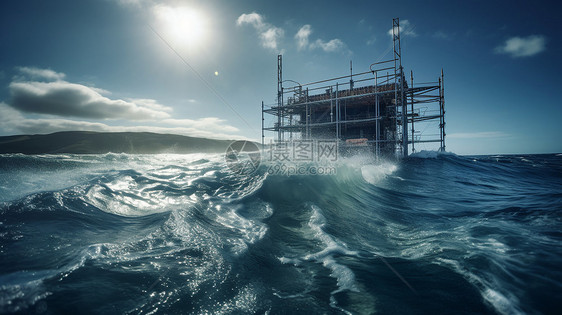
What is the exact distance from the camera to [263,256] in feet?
10.8

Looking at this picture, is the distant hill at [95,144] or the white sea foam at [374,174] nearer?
the white sea foam at [374,174]

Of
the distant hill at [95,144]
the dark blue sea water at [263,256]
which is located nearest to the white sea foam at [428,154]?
the dark blue sea water at [263,256]

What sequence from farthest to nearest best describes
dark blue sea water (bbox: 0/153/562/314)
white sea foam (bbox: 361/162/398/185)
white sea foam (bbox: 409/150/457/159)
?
1. white sea foam (bbox: 409/150/457/159)
2. white sea foam (bbox: 361/162/398/185)
3. dark blue sea water (bbox: 0/153/562/314)

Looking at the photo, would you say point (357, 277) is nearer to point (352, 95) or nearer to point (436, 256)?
point (436, 256)

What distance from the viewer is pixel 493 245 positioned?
359 cm

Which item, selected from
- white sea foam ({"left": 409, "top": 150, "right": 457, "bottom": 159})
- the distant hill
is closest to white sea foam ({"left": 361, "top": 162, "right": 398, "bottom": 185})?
white sea foam ({"left": 409, "top": 150, "right": 457, "bottom": 159})

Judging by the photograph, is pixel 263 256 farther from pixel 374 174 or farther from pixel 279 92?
pixel 279 92

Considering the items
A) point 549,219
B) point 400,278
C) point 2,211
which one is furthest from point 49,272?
point 549,219

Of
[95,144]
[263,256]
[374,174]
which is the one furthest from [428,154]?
[95,144]

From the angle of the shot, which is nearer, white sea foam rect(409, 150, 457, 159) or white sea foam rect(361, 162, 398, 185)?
white sea foam rect(361, 162, 398, 185)

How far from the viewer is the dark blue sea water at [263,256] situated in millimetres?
2195

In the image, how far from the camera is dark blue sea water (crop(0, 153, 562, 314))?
2.20 metres

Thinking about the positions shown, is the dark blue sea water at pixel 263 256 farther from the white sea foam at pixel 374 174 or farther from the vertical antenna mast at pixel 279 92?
the vertical antenna mast at pixel 279 92

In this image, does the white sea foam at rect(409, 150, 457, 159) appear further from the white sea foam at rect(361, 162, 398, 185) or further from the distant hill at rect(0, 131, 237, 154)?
the distant hill at rect(0, 131, 237, 154)
